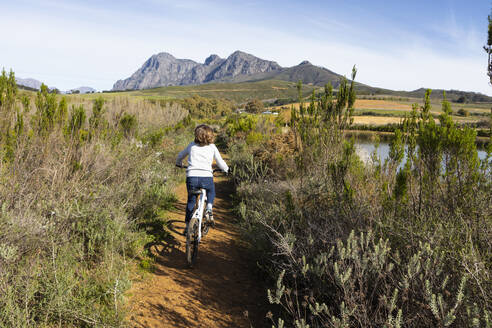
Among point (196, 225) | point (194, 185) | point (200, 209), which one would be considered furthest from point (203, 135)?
point (196, 225)

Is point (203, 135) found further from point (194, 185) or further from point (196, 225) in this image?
point (196, 225)

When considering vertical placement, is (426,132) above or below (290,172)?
above

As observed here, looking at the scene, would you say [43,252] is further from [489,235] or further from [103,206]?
[489,235]

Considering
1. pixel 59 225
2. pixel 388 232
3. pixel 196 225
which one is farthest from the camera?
pixel 196 225

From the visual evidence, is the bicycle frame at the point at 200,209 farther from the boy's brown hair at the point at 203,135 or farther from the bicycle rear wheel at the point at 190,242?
the boy's brown hair at the point at 203,135

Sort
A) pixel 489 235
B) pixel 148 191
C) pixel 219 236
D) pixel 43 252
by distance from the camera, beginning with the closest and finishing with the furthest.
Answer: pixel 489 235
pixel 43 252
pixel 219 236
pixel 148 191

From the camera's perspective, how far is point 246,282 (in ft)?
12.5

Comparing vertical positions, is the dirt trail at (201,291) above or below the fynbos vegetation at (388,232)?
below

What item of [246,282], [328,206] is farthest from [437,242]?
[246,282]

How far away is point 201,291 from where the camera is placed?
3.47 m

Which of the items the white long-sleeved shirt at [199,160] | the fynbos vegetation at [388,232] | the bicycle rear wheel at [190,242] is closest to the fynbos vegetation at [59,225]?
the bicycle rear wheel at [190,242]

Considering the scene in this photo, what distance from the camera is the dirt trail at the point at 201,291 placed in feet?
9.69

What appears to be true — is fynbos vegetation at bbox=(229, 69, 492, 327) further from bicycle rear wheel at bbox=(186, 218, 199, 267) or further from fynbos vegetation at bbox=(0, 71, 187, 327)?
fynbos vegetation at bbox=(0, 71, 187, 327)

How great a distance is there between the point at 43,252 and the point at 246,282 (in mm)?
2384
